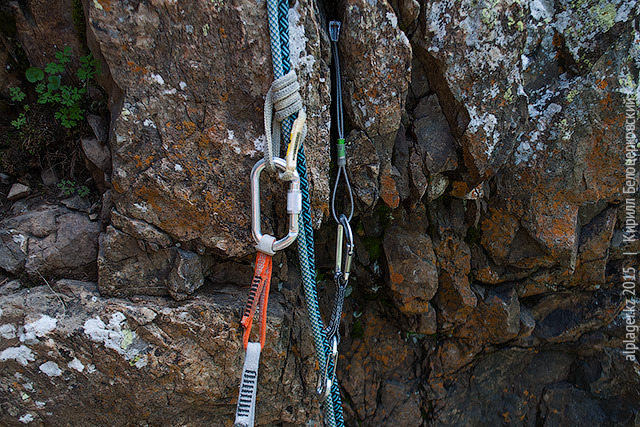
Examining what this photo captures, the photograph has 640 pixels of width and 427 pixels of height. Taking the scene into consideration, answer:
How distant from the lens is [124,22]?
1.81 m

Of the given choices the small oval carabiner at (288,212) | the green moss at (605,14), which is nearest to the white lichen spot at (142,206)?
the small oval carabiner at (288,212)

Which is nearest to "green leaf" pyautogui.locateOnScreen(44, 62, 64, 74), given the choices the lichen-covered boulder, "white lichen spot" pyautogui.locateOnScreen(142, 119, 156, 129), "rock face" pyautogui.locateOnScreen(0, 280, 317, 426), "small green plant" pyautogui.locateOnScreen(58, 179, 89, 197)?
the lichen-covered boulder

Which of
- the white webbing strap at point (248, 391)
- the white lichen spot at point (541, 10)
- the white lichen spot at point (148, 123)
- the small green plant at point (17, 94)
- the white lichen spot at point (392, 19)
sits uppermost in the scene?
the white lichen spot at point (541, 10)

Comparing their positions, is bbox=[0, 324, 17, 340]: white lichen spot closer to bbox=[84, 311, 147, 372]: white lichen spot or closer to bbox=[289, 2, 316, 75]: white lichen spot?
bbox=[84, 311, 147, 372]: white lichen spot

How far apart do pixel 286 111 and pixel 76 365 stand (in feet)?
5.70

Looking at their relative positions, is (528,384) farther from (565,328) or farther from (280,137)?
(280,137)

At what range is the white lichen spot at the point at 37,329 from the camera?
75.0 inches

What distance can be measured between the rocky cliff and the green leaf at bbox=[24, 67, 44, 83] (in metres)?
0.08

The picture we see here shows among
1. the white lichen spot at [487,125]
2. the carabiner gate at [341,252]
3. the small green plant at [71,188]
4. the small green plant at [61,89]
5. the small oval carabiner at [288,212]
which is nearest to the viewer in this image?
the small oval carabiner at [288,212]

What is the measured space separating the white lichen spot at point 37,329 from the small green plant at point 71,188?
0.76 metres

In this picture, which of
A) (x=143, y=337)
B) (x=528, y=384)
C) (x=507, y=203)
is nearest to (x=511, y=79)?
(x=507, y=203)

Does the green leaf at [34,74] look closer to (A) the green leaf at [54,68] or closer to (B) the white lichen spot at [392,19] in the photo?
(A) the green leaf at [54,68]

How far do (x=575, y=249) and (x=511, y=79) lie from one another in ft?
5.33

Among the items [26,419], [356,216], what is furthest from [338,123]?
[26,419]
